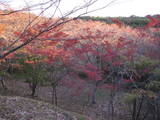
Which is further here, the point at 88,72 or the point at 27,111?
the point at 88,72

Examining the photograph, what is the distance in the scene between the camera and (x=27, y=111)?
17.7 ft

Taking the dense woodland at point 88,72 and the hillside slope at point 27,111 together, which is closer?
the hillside slope at point 27,111

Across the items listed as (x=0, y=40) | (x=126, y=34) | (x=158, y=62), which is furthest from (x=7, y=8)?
(x=126, y=34)

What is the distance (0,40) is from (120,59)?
524cm

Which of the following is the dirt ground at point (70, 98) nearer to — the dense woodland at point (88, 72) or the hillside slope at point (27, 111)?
the dense woodland at point (88, 72)

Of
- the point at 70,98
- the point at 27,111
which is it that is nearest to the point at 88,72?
the point at 70,98

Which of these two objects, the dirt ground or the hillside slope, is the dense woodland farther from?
the hillside slope

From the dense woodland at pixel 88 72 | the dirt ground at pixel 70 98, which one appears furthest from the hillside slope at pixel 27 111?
the dirt ground at pixel 70 98

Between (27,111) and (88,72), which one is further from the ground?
(88,72)

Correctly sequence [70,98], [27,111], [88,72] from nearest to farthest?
[27,111], [88,72], [70,98]

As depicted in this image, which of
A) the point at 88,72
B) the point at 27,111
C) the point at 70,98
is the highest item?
the point at 88,72

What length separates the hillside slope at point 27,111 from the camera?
195 inches

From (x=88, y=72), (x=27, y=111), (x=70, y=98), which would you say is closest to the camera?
(x=27, y=111)

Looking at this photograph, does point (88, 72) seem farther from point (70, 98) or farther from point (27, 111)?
point (27, 111)
